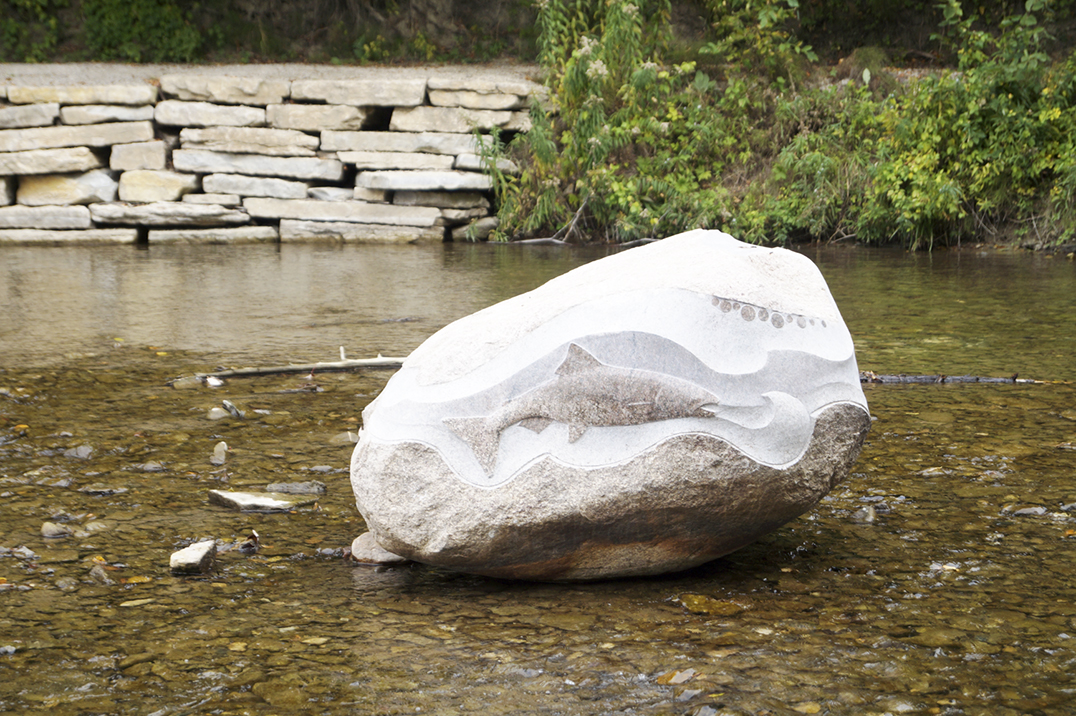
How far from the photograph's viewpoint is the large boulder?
2357mm

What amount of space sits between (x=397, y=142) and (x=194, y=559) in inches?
394

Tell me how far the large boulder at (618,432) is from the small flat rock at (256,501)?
60 cm

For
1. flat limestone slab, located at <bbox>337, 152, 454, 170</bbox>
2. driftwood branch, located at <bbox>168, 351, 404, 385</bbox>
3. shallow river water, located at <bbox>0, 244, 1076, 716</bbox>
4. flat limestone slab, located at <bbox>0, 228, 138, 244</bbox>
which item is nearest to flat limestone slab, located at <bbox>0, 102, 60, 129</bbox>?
flat limestone slab, located at <bbox>0, 228, 138, 244</bbox>

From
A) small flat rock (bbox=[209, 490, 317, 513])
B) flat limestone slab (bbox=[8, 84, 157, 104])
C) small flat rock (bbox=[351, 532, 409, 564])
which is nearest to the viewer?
small flat rock (bbox=[351, 532, 409, 564])

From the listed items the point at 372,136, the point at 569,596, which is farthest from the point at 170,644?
the point at 372,136

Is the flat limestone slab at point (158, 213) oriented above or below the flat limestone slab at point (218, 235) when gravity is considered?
above

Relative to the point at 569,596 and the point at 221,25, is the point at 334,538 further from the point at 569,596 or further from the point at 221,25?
the point at 221,25

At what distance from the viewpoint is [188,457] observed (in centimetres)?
350

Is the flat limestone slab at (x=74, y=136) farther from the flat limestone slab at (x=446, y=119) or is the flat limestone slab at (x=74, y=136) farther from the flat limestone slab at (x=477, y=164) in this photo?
the flat limestone slab at (x=477, y=164)

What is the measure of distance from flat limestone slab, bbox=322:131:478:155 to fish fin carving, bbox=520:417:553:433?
31.8 ft

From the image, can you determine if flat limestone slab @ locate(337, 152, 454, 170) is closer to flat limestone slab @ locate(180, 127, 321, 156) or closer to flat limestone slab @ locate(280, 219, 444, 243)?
flat limestone slab @ locate(180, 127, 321, 156)

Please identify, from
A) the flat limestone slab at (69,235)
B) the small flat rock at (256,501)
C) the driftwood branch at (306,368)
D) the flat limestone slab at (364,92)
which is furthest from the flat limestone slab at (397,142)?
the small flat rock at (256,501)

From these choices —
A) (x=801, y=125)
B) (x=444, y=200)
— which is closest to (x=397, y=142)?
(x=444, y=200)

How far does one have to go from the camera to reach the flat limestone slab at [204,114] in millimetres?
12016
